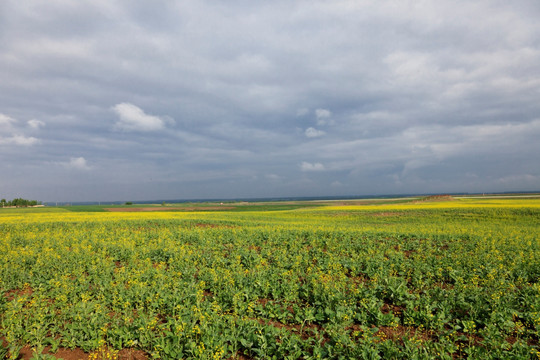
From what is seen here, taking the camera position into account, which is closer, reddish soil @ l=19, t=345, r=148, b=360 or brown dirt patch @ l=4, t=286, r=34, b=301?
reddish soil @ l=19, t=345, r=148, b=360

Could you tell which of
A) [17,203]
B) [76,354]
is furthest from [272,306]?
[17,203]

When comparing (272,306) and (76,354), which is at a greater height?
(272,306)

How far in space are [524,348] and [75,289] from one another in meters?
13.4

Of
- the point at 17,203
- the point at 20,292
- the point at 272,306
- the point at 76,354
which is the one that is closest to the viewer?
the point at 76,354

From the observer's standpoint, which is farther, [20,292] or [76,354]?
[20,292]

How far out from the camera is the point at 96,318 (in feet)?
23.6

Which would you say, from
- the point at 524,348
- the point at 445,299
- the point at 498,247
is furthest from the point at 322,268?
the point at 498,247

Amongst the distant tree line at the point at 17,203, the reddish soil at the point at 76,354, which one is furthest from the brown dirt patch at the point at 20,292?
the distant tree line at the point at 17,203

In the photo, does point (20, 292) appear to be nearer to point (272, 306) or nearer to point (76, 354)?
point (76, 354)

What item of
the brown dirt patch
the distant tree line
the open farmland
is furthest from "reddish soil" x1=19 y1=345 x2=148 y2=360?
the distant tree line

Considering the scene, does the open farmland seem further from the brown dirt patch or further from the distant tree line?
the distant tree line

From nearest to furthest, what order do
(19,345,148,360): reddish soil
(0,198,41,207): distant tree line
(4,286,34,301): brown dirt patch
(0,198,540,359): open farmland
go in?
(0,198,540,359): open farmland, (19,345,148,360): reddish soil, (4,286,34,301): brown dirt patch, (0,198,41,207): distant tree line

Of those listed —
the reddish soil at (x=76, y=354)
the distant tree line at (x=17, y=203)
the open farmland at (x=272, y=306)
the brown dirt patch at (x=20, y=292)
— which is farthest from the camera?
the distant tree line at (x=17, y=203)

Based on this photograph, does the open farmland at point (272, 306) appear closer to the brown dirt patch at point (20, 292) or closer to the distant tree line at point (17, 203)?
the brown dirt patch at point (20, 292)
